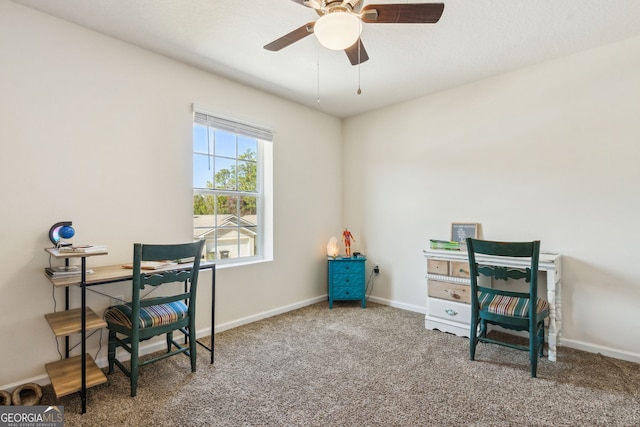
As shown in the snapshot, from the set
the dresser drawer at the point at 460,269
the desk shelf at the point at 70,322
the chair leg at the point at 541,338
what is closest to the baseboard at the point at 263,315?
the desk shelf at the point at 70,322

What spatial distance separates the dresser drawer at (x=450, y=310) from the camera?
114 inches

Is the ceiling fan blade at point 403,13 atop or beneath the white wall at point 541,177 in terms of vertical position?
atop

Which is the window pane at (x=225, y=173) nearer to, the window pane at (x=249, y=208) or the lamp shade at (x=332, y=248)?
the window pane at (x=249, y=208)

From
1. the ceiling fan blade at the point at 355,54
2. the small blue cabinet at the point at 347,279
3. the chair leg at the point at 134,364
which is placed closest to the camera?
the chair leg at the point at 134,364

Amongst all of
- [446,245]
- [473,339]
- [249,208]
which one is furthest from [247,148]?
[473,339]

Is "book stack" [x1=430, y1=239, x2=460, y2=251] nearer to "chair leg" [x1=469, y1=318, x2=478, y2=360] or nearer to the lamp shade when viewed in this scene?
"chair leg" [x1=469, y1=318, x2=478, y2=360]

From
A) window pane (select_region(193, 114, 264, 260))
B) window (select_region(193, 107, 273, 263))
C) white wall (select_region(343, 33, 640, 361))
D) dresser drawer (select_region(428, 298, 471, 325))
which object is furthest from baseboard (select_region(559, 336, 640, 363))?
window pane (select_region(193, 114, 264, 260))

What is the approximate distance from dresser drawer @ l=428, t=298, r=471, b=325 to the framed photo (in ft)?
2.02

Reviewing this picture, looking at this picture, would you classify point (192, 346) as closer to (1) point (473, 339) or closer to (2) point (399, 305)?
(1) point (473, 339)

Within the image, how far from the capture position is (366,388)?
80.9 inches

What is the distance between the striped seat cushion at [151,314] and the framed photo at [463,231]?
2674mm

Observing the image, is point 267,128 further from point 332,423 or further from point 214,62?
point 332,423

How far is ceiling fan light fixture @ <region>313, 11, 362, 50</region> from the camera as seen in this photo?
151 cm

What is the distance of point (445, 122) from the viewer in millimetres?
3469
